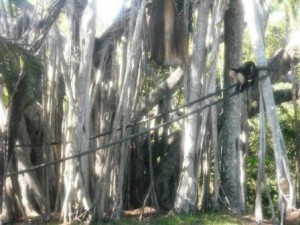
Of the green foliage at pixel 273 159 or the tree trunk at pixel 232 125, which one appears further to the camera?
the green foliage at pixel 273 159

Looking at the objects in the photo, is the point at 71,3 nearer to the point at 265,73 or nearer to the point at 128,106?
the point at 128,106

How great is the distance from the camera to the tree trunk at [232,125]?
6730mm

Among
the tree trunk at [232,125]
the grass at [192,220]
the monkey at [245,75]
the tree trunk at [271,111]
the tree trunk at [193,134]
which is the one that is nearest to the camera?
the tree trunk at [271,111]

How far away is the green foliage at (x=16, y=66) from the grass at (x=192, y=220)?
182 cm

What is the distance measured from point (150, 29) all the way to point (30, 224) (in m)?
2.45

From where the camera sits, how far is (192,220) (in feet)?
19.6

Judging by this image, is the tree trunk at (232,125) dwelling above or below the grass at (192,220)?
above

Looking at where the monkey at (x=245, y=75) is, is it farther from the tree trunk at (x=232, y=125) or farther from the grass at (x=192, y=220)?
the tree trunk at (x=232, y=125)

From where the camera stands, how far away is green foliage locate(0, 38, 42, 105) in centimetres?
496

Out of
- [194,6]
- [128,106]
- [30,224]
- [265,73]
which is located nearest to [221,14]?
[194,6]

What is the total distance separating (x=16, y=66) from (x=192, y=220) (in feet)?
7.36

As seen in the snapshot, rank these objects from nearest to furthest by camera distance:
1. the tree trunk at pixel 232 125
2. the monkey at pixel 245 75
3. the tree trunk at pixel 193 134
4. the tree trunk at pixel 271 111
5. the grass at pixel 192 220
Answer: the tree trunk at pixel 271 111 → the monkey at pixel 245 75 → the grass at pixel 192 220 → the tree trunk at pixel 193 134 → the tree trunk at pixel 232 125

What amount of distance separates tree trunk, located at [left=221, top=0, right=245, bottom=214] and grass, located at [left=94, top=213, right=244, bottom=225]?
1.36 ft

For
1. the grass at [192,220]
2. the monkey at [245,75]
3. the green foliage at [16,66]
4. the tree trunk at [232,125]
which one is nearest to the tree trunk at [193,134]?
the grass at [192,220]
